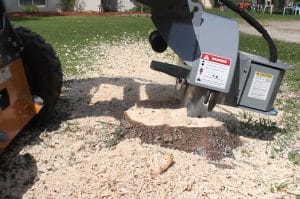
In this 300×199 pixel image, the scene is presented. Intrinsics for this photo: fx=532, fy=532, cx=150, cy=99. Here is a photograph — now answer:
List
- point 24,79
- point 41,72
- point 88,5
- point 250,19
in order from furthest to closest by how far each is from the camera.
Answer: point 88,5
point 41,72
point 24,79
point 250,19

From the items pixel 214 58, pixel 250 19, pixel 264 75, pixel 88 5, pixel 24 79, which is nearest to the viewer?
pixel 214 58

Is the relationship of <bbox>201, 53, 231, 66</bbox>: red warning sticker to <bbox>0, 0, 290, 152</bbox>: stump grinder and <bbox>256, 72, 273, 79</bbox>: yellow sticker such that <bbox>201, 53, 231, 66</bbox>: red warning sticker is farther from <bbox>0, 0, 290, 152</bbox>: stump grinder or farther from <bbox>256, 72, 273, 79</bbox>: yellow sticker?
<bbox>256, 72, 273, 79</bbox>: yellow sticker

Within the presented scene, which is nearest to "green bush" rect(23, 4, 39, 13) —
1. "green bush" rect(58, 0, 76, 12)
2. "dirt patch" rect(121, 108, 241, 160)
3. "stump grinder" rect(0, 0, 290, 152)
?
"green bush" rect(58, 0, 76, 12)

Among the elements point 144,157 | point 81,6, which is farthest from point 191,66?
point 81,6

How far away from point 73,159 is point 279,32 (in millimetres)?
16772

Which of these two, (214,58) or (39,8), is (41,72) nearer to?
(214,58)

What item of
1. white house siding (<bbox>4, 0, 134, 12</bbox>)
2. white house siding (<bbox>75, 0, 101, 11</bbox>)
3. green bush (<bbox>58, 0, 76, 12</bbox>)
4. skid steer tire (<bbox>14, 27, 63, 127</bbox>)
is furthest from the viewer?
white house siding (<bbox>75, 0, 101, 11</bbox>)

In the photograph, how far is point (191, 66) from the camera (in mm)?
4246

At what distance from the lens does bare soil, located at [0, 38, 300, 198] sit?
384 centimetres

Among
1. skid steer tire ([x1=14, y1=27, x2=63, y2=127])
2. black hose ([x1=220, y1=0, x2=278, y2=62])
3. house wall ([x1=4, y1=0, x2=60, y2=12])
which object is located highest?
black hose ([x1=220, y1=0, x2=278, y2=62])

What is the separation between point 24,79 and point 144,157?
1.50 meters

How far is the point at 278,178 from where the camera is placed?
13.7 feet

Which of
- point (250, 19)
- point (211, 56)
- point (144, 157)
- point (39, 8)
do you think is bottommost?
point (39, 8)

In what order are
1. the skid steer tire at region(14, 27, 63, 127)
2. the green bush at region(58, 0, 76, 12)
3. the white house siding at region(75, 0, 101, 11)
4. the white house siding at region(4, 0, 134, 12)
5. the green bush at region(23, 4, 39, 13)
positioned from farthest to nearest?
1. the white house siding at region(75, 0, 101, 11)
2. the green bush at region(58, 0, 76, 12)
3. the white house siding at region(4, 0, 134, 12)
4. the green bush at region(23, 4, 39, 13)
5. the skid steer tire at region(14, 27, 63, 127)
